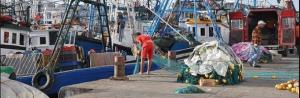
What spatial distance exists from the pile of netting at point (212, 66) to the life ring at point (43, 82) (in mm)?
3073

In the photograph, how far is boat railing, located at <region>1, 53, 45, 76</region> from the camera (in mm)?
15070

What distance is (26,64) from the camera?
1539 cm

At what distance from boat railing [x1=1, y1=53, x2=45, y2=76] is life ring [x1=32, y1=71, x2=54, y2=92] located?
1906mm

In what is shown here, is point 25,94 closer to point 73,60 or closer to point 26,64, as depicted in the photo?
point 26,64

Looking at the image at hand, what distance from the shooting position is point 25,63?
50.4 feet

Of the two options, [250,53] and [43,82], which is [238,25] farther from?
[43,82]

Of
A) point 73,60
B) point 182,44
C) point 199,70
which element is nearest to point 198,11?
point 182,44

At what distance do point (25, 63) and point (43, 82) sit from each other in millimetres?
2248

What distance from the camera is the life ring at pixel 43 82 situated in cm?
1309

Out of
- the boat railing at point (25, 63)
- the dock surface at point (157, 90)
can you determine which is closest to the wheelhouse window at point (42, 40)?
the boat railing at point (25, 63)

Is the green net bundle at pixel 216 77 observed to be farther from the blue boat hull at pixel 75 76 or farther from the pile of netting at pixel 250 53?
the pile of netting at pixel 250 53

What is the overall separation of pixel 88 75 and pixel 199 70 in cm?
428

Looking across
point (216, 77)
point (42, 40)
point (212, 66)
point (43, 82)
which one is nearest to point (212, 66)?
point (212, 66)

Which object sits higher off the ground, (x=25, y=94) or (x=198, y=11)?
(x=198, y=11)
